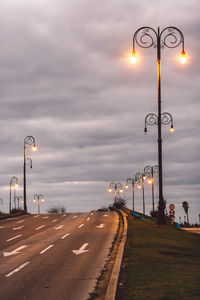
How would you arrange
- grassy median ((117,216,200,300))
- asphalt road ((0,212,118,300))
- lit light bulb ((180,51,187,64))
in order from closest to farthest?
grassy median ((117,216,200,300)), asphalt road ((0,212,118,300)), lit light bulb ((180,51,187,64))

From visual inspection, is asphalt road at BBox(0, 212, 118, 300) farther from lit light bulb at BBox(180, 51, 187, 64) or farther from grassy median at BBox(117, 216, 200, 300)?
lit light bulb at BBox(180, 51, 187, 64)

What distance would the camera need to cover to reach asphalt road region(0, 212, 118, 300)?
35.7ft

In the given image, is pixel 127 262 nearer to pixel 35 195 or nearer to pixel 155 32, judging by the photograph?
pixel 155 32

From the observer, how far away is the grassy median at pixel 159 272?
32.0 feet

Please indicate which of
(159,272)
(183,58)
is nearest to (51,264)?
(159,272)

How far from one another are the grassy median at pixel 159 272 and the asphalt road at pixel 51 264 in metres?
0.97

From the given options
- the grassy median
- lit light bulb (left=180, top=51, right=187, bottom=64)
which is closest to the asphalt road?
the grassy median

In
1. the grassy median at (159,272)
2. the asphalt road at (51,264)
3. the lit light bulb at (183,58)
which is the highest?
the lit light bulb at (183,58)

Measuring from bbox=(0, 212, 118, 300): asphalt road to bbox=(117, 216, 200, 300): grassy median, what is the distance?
3.17ft

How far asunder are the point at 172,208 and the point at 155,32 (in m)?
15.9

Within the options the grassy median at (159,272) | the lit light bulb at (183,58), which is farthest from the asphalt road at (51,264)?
the lit light bulb at (183,58)

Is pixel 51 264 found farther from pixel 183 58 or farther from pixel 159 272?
pixel 183 58

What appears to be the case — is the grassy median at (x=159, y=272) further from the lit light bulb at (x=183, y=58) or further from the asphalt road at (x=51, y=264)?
the lit light bulb at (x=183, y=58)

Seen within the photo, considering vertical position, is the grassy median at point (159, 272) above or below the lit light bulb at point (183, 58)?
below
